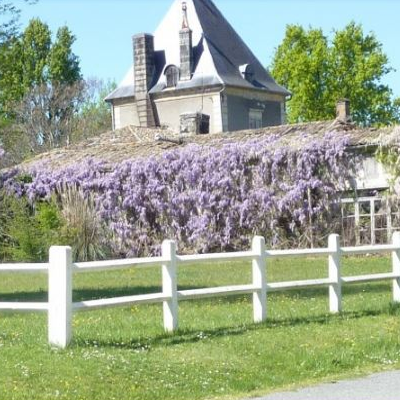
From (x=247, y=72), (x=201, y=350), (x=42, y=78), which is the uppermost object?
(x=42, y=78)

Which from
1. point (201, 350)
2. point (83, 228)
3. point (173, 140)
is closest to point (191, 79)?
point (173, 140)

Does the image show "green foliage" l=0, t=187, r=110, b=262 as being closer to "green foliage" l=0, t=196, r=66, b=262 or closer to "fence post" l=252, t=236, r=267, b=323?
"green foliage" l=0, t=196, r=66, b=262

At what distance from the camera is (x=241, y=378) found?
10.6 meters

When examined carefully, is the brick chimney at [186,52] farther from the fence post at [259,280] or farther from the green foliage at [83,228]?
the fence post at [259,280]

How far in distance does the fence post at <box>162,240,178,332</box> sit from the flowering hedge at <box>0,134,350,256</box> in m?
18.8

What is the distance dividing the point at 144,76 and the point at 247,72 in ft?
17.4

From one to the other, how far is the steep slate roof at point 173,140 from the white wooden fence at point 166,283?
15610mm

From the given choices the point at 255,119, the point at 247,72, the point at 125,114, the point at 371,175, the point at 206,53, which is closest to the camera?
the point at 371,175

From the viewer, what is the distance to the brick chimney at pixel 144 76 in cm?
5069

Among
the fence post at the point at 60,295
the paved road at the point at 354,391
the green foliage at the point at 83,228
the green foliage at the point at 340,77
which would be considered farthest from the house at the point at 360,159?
the green foliage at the point at 340,77

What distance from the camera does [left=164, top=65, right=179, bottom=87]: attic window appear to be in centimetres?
5047

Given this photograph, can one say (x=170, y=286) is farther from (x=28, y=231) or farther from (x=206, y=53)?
(x=206, y=53)

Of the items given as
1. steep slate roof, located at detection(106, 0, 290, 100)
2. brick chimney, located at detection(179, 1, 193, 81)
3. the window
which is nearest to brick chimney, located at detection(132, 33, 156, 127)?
steep slate roof, located at detection(106, 0, 290, 100)

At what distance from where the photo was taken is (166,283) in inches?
492
